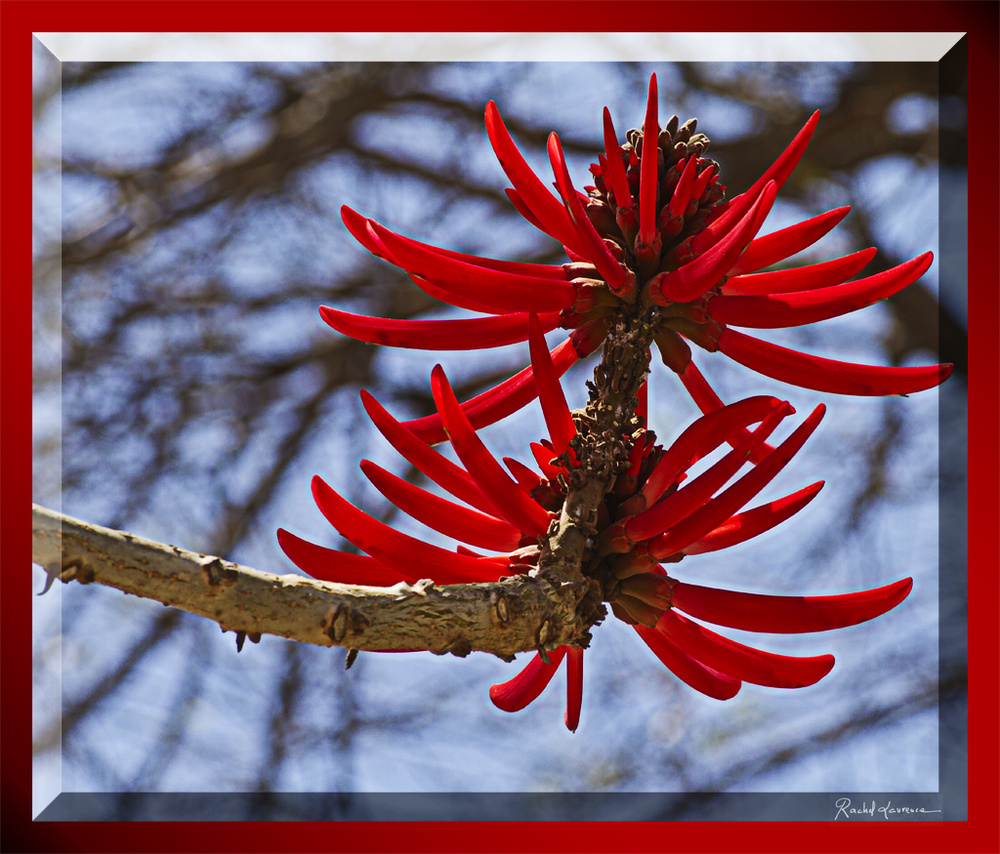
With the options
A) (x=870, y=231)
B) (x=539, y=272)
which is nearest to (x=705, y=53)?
(x=870, y=231)

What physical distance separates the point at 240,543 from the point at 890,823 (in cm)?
91

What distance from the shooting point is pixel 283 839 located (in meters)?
0.73

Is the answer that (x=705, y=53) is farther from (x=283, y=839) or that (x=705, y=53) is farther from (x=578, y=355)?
(x=283, y=839)

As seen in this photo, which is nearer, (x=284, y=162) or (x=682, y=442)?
(x=682, y=442)

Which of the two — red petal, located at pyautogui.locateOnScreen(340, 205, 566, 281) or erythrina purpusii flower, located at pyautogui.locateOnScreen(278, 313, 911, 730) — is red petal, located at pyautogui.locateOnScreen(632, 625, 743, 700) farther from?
red petal, located at pyautogui.locateOnScreen(340, 205, 566, 281)

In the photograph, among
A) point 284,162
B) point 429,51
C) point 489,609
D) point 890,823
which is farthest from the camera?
point 284,162

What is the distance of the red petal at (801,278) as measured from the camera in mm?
319

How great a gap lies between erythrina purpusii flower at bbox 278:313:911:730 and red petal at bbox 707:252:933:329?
0.03m

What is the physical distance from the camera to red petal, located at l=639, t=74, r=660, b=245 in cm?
28

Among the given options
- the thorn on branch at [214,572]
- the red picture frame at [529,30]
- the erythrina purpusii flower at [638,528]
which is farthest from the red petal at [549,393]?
the red picture frame at [529,30]

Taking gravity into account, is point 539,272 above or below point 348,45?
below

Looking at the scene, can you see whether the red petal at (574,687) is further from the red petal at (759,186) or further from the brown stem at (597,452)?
the red petal at (759,186)
